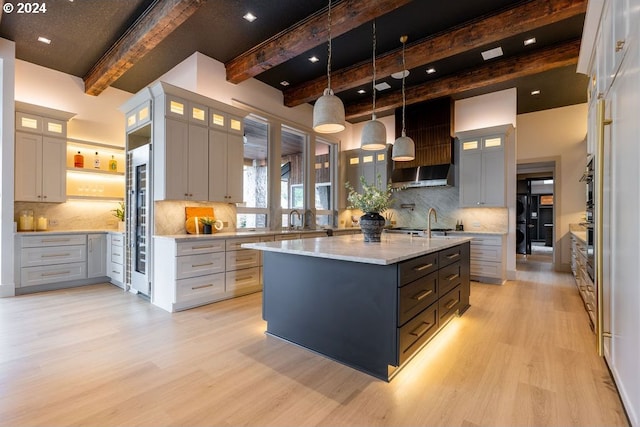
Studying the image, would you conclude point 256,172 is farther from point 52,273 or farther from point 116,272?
point 52,273

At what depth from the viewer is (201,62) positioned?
4562 mm

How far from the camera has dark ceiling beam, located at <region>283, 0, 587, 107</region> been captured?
10.8 feet

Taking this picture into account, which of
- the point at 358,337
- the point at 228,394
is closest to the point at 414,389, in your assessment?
the point at 358,337

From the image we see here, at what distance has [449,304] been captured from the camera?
3.16m

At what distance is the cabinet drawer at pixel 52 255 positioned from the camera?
174 inches

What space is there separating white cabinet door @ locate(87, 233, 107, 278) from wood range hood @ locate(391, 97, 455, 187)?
558cm

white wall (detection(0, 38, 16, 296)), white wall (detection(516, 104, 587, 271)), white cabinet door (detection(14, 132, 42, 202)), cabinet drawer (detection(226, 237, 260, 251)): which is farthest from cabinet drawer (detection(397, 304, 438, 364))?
white cabinet door (detection(14, 132, 42, 202))

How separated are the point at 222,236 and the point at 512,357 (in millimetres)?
3346

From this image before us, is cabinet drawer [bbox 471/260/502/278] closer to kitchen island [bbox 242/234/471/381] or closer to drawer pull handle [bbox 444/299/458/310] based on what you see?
drawer pull handle [bbox 444/299/458/310]

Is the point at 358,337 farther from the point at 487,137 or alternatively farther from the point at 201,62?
the point at 487,137

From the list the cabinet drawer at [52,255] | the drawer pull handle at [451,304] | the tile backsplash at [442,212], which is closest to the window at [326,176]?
the tile backsplash at [442,212]

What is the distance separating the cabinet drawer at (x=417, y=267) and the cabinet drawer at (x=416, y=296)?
0.04 meters

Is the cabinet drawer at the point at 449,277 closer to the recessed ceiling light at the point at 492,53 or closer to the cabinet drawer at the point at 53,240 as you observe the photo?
the recessed ceiling light at the point at 492,53

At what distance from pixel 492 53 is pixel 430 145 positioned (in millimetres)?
1948
